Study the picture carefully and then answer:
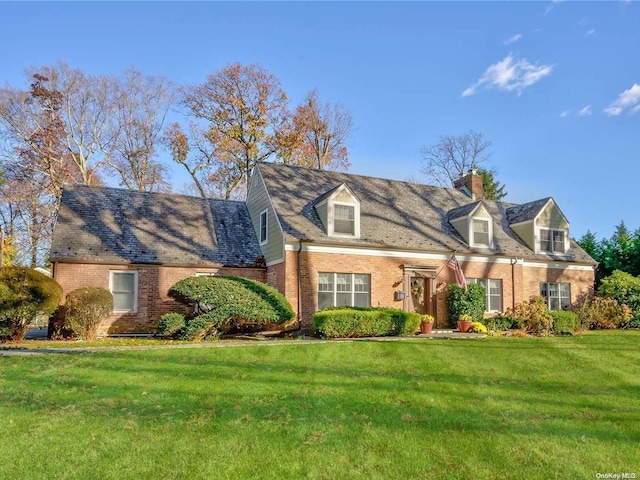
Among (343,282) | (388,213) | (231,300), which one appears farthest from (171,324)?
(388,213)

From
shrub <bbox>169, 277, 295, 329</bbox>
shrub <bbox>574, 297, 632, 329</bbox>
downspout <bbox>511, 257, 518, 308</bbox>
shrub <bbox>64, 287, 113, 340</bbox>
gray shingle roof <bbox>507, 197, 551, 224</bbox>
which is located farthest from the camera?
gray shingle roof <bbox>507, 197, 551, 224</bbox>

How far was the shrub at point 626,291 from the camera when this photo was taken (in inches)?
869

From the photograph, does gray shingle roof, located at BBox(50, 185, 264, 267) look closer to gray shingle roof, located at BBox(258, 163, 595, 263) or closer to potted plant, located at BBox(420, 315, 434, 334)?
gray shingle roof, located at BBox(258, 163, 595, 263)

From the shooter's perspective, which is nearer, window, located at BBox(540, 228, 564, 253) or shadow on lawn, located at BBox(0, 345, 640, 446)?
shadow on lawn, located at BBox(0, 345, 640, 446)

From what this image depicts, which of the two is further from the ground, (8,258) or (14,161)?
(14,161)

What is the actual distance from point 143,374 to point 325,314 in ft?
23.2

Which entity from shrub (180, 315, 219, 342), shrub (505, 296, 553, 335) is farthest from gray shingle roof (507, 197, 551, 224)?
shrub (180, 315, 219, 342)

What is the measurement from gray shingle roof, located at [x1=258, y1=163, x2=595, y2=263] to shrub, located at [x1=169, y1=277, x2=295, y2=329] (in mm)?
2930

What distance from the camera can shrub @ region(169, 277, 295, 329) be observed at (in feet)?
48.4

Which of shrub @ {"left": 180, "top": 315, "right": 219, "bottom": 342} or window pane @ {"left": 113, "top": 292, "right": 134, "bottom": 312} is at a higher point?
window pane @ {"left": 113, "top": 292, "right": 134, "bottom": 312}

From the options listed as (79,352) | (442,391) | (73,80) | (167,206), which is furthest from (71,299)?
(73,80)

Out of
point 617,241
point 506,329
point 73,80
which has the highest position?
point 73,80

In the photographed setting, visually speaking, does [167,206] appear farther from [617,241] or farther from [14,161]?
[617,241]

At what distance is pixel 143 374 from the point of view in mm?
9359
